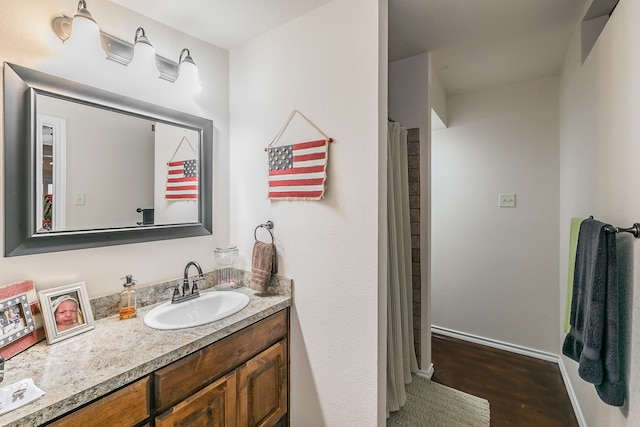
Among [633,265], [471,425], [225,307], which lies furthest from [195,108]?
[471,425]

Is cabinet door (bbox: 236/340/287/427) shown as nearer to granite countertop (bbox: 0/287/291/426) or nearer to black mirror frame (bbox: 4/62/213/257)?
granite countertop (bbox: 0/287/291/426)

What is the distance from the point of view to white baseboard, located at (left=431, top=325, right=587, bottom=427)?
1840 mm

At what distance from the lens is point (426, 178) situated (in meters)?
2.19

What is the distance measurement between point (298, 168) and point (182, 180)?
0.71 m

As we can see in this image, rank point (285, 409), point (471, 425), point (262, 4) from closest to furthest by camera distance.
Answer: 1. point (262, 4)
2. point (285, 409)
3. point (471, 425)

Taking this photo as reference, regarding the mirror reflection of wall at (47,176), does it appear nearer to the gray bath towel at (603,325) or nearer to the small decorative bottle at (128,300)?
the small decorative bottle at (128,300)

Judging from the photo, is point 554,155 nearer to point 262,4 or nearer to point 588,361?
point 588,361

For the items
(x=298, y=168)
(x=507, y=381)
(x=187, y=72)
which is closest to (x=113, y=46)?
(x=187, y=72)

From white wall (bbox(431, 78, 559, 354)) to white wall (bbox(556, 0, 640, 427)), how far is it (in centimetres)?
63

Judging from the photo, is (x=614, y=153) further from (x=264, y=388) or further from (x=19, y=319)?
(x=19, y=319)

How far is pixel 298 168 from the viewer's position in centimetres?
157

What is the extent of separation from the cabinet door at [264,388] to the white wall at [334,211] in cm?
9

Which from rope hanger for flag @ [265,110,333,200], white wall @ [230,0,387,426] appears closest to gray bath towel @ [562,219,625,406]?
white wall @ [230,0,387,426]

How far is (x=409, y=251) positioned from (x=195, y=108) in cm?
169
